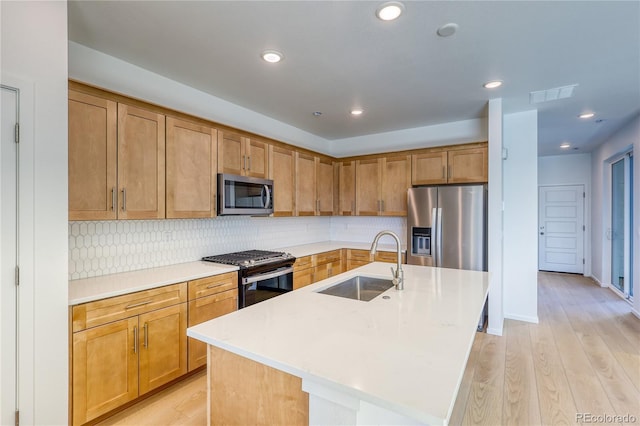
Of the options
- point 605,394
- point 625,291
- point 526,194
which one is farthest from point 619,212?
point 605,394

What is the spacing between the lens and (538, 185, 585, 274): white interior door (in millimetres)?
6523

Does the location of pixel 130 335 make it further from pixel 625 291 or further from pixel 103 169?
pixel 625 291

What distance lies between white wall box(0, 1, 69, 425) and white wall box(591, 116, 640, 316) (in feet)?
19.6

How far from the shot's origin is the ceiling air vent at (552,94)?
3088 mm

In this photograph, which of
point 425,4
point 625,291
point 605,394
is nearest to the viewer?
point 425,4

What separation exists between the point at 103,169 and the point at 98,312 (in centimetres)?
97

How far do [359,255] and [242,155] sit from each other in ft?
7.31

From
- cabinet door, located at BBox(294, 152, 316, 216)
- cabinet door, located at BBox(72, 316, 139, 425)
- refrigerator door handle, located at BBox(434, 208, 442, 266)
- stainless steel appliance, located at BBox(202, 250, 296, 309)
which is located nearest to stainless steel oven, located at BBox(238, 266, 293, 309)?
stainless steel appliance, located at BBox(202, 250, 296, 309)

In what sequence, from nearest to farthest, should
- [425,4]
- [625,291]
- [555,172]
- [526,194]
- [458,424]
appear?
[425,4]
[458,424]
[526,194]
[625,291]
[555,172]

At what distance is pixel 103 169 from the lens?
7.13 feet

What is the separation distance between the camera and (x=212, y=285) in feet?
8.52

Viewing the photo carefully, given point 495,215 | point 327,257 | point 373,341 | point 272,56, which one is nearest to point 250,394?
point 373,341

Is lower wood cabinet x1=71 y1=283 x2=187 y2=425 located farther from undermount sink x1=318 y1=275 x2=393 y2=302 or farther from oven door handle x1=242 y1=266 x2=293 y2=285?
undermount sink x1=318 y1=275 x2=393 y2=302

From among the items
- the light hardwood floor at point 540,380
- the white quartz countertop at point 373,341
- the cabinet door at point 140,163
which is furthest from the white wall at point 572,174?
the cabinet door at point 140,163
